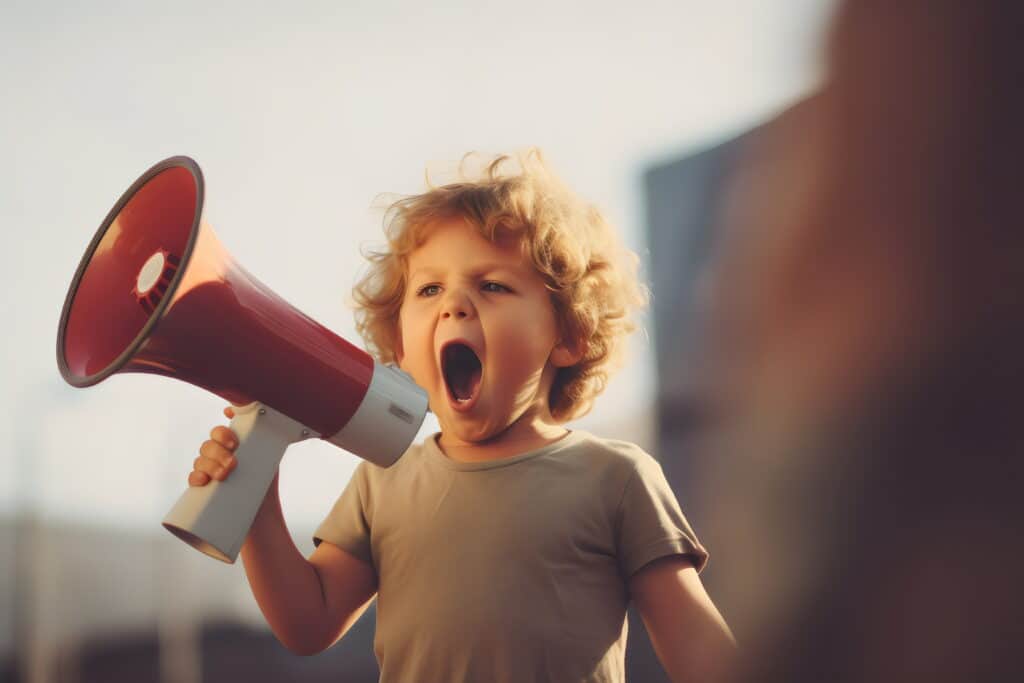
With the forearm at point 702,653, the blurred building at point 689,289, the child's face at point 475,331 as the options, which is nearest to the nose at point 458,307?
the child's face at point 475,331

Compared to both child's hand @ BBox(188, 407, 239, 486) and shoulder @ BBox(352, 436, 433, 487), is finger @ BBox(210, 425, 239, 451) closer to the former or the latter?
child's hand @ BBox(188, 407, 239, 486)

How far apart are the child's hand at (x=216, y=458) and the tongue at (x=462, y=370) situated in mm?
263

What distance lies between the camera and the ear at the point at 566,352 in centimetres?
117

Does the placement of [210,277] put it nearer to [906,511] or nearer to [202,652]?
[906,511]

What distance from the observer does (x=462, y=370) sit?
1097 millimetres

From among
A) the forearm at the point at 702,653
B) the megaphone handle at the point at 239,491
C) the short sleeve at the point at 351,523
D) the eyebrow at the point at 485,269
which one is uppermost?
the eyebrow at the point at 485,269

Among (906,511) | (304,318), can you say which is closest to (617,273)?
(304,318)

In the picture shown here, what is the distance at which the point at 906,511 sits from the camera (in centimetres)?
151

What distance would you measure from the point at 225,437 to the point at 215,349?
3.7 inches

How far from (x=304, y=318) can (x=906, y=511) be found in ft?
3.46

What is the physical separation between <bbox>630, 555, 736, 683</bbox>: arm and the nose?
342mm

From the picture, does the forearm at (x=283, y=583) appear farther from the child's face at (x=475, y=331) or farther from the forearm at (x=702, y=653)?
the forearm at (x=702, y=653)

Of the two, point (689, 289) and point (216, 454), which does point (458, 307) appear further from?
point (689, 289)

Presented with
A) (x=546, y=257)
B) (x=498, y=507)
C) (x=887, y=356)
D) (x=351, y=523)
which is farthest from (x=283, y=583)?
(x=887, y=356)
